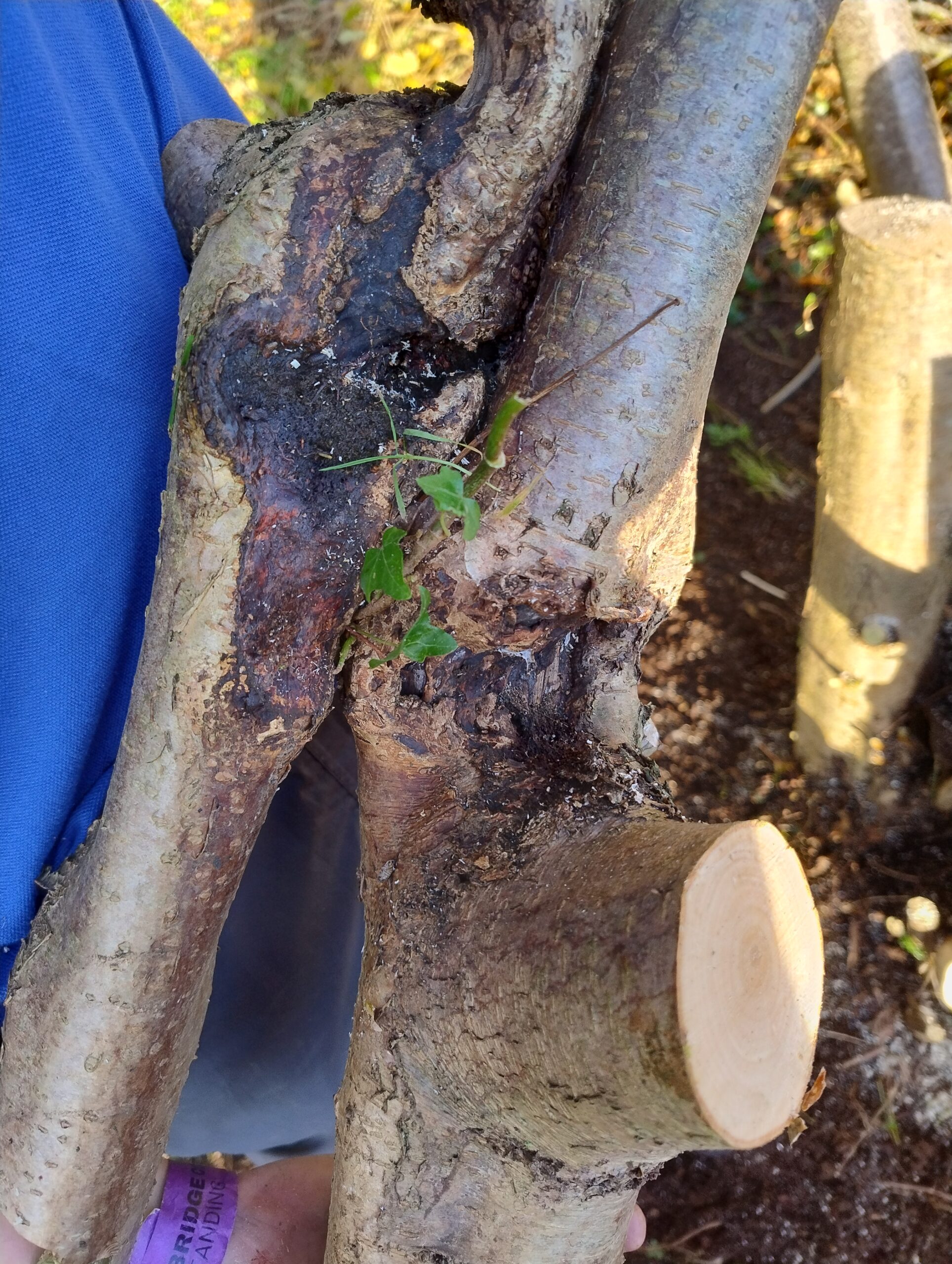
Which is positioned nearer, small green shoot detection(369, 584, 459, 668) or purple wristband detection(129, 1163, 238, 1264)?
small green shoot detection(369, 584, 459, 668)

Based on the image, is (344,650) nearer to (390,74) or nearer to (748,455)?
(748,455)

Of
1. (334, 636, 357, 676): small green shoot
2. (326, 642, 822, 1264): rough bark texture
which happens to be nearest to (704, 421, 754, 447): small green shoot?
(326, 642, 822, 1264): rough bark texture

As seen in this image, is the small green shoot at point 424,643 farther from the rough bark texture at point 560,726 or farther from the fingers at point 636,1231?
the fingers at point 636,1231

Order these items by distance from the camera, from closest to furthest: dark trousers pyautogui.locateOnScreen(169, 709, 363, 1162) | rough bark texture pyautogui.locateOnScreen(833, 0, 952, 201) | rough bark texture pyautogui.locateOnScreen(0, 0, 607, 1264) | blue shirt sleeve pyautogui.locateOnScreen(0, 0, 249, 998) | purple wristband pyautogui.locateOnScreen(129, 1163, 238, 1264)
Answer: rough bark texture pyautogui.locateOnScreen(0, 0, 607, 1264) → blue shirt sleeve pyautogui.locateOnScreen(0, 0, 249, 998) → purple wristband pyautogui.locateOnScreen(129, 1163, 238, 1264) → dark trousers pyautogui.locateOnScreen(169, 709, 363, 1162) → rough bark texture pyautogui.locateOnScreen(833, 0, 952, 201)

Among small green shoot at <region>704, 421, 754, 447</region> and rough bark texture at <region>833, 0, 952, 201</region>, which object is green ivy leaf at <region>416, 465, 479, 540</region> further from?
small green shoot at <region>704, 421, 754, 447</region>

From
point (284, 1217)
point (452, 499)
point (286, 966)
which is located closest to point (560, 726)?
point (452, 499)

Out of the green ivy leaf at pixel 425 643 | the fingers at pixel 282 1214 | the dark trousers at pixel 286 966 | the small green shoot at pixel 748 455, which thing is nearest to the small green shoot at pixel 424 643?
the green ivy leaf at pixel 425 643
